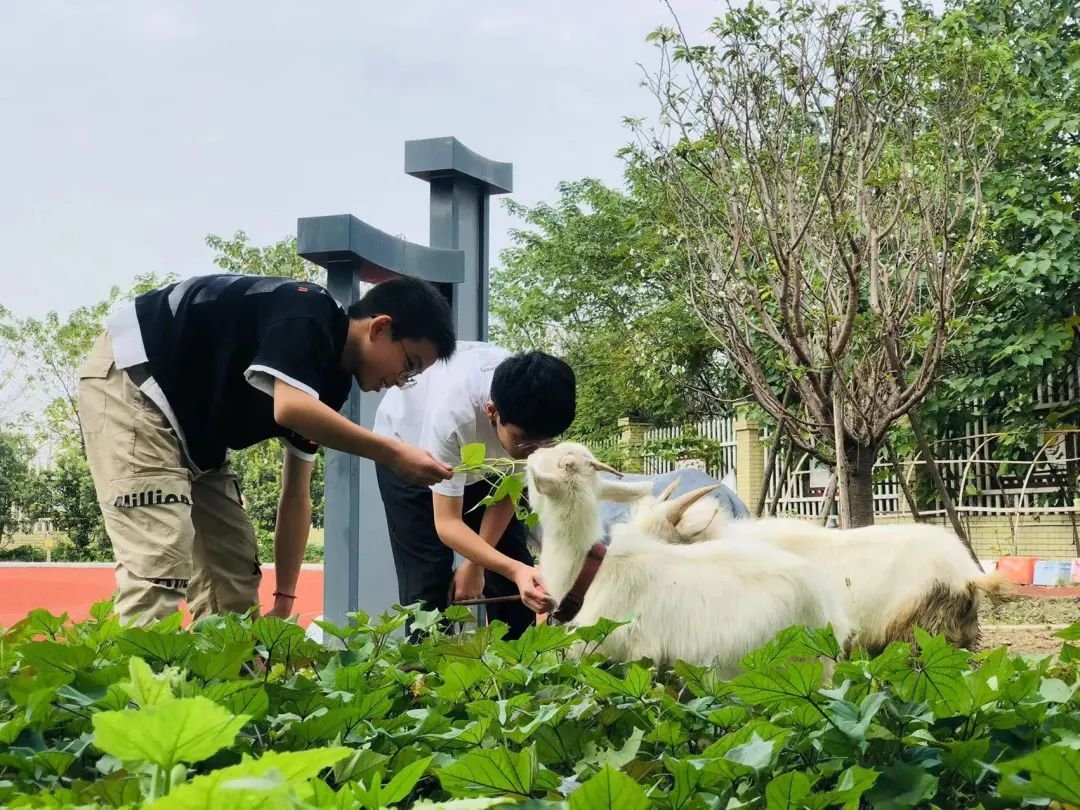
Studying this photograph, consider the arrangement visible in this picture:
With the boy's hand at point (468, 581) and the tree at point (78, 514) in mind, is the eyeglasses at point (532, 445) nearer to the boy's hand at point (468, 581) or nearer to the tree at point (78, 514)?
the boy's hand at point (468, 581)

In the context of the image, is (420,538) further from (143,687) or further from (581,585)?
(143,687)

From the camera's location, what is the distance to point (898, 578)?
4.65m

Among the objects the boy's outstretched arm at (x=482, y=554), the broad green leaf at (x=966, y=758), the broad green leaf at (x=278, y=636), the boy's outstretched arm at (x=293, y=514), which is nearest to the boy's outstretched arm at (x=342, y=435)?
the boy's outstretched arm at (x=482, y=554)

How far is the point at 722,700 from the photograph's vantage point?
1080 millimetres

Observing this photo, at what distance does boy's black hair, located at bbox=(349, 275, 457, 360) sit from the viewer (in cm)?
288

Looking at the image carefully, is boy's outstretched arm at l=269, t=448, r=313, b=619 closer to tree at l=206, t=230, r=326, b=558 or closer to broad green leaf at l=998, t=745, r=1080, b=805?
broad green leaf at l=998, t=745, r=1080, b=805

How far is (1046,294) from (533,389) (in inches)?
477

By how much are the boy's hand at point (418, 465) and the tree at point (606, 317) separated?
18.0 metres

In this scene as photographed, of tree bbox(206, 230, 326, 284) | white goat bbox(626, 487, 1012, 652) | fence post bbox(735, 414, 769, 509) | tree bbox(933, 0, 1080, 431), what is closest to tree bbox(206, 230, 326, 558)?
tree bbox(206, 230, 326, 284)

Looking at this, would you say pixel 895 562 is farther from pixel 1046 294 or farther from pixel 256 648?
pixel 1046 294

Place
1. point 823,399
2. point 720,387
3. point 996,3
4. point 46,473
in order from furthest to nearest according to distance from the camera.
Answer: point 46,473
point 720,387
point 996,3
point 823,399

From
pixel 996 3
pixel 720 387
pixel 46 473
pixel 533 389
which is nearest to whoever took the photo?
pixel 533 389

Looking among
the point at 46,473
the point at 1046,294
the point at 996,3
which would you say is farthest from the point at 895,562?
the point at 46,473

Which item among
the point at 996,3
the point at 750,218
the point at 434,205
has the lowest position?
the point at 434,205
